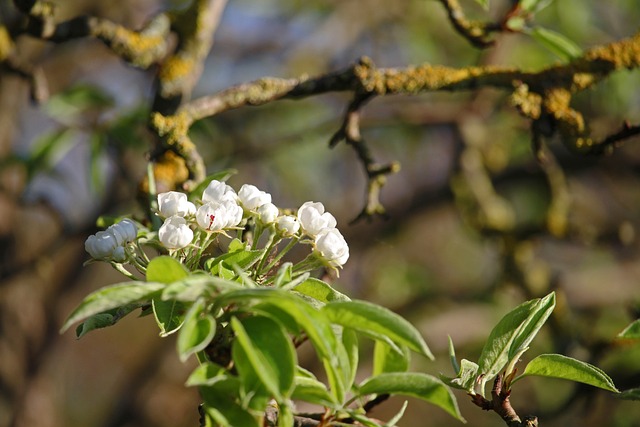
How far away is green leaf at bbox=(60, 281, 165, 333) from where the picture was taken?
25.1 inches

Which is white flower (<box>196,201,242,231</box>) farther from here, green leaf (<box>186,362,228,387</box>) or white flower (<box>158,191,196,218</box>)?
green leaf (<box>186,362,228,387</box>)

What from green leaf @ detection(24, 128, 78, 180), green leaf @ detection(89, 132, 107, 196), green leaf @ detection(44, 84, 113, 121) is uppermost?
green leaf @ detection(44, 84, 113, 121)

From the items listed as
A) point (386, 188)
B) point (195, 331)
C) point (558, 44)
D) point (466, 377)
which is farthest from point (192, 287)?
point (386, 188)

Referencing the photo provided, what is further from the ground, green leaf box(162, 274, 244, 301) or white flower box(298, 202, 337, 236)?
green leaf box(162, 274, 244, 301)

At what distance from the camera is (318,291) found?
2.76 ft

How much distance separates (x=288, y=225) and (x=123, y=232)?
0.60ft

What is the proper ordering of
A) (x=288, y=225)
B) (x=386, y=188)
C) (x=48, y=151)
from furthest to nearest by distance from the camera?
1. (x=386, y=188)
2. (x=48, y=151)
3. (x=288, y=225)

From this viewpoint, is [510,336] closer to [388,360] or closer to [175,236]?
[388,360]

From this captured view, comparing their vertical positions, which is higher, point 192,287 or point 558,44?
point 192,287

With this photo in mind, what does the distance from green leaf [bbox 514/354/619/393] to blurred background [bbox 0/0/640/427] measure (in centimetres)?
128

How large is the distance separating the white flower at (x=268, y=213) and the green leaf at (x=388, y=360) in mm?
184

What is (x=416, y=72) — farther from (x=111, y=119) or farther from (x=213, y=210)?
(x=111, y=119)

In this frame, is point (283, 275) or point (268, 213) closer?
point (283, 275)

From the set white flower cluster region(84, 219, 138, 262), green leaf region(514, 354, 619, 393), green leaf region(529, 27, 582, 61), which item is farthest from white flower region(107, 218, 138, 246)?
green leaf region(529, 27, 582, 61)
